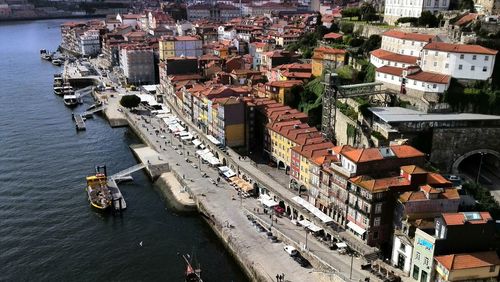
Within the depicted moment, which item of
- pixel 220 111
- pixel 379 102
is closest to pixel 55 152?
pixel 220 111

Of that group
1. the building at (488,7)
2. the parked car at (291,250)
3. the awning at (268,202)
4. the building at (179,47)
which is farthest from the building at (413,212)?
the building at (179,47)

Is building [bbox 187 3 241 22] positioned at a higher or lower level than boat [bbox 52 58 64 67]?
higher

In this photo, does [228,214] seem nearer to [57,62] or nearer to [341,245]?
[341,245]

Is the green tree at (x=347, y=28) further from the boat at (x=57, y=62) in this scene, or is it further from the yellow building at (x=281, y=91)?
the boat at (x=57, y=62)

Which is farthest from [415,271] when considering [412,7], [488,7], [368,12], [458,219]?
[368,12]

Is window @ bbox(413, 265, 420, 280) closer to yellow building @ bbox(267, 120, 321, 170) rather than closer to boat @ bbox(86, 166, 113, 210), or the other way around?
yellow building @ bbox(267, 120, 321, 170)

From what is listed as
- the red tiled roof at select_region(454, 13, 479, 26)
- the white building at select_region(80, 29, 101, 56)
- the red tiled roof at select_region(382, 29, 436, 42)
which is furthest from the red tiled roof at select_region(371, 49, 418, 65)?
the white building at select_region(80, 29, 101, 56)
